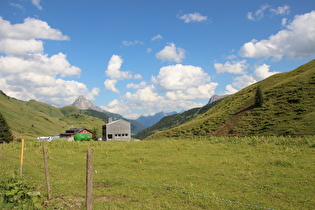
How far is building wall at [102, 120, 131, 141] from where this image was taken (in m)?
88.8

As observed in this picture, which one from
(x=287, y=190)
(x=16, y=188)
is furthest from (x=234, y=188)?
(x=16, y=188)

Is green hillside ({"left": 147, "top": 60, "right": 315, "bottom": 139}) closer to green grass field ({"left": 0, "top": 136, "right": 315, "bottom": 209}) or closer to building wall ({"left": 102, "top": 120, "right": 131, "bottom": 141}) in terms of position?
building wall ({"left": 102, "top": 120, "right": 131, "bottom": 141})

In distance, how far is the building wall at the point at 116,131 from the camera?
8875cm

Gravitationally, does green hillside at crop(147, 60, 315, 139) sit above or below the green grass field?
above

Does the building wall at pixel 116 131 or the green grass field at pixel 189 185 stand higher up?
the building wall at pixel 116 131

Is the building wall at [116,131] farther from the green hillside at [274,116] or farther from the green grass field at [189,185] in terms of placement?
the green grass field at [189,185]

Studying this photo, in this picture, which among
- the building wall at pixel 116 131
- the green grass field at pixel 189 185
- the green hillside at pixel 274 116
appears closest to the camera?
the green grass field at pixel 189 185

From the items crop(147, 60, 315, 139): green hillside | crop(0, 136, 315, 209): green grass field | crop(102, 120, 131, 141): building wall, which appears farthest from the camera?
crop(102, 120, 131, 141): building wall

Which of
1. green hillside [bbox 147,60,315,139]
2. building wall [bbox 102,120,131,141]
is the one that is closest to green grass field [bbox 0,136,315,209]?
green hillside [bbox 147,60,315,139]

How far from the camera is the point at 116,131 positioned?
295 ft

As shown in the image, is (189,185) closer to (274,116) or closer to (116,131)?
(274,116)

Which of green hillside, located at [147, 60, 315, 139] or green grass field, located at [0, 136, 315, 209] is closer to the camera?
green grass field, located at [0, 136, 315, 209]

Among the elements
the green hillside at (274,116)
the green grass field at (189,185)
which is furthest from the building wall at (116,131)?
the green grass field at (189,185)

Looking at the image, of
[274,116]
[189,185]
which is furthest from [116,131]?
[189,185]
